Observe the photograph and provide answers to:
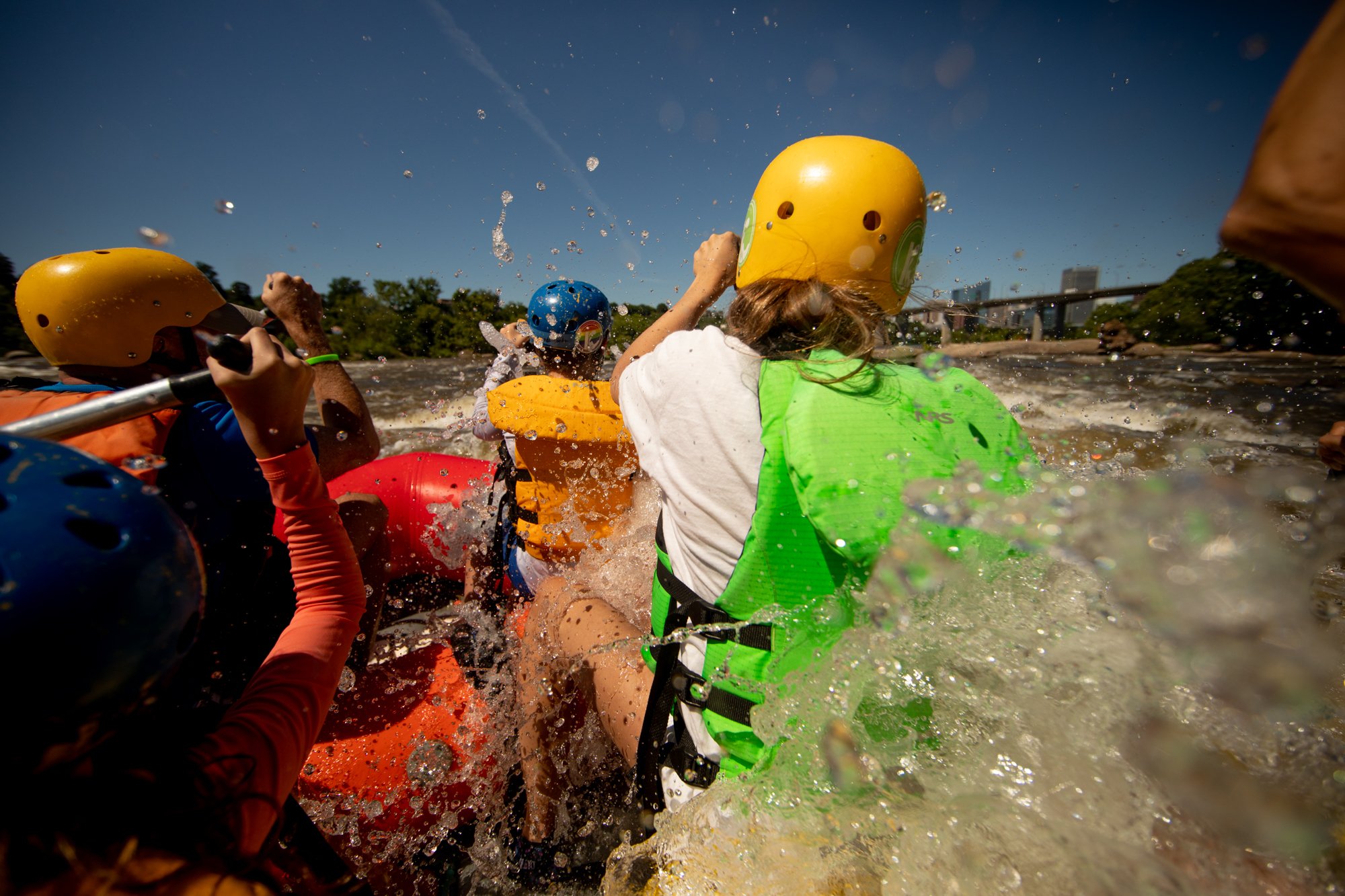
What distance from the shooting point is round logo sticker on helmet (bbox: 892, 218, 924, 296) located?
1765mm

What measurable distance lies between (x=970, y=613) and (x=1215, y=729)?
1.47 feet

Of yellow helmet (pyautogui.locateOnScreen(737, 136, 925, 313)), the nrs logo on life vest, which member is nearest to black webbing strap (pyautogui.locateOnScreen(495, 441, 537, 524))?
yellow helmet (pyautogui.locateOnScreen(737, 136, 925, 313))

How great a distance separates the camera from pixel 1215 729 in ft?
3.51

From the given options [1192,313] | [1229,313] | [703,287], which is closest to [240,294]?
[703,287]

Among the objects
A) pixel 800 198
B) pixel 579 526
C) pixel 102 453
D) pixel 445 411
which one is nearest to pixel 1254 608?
pixel 800 198

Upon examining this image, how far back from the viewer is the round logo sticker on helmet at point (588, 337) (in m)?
3.78

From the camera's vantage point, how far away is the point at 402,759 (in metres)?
2.43

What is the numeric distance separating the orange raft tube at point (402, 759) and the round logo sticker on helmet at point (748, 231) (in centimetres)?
233

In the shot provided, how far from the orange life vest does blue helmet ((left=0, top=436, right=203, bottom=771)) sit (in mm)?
1018

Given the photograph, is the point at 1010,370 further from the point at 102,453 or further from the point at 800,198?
the point at 102,453

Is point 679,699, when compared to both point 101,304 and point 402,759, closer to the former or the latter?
point 402,759

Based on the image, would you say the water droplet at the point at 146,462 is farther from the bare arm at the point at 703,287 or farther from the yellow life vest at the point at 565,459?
the bare arm at the point at 703,287

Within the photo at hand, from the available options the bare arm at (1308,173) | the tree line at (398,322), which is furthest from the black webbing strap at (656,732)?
the tree line at (398,322)

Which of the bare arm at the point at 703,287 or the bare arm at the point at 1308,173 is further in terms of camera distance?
the bare arm at the point at 703,287
